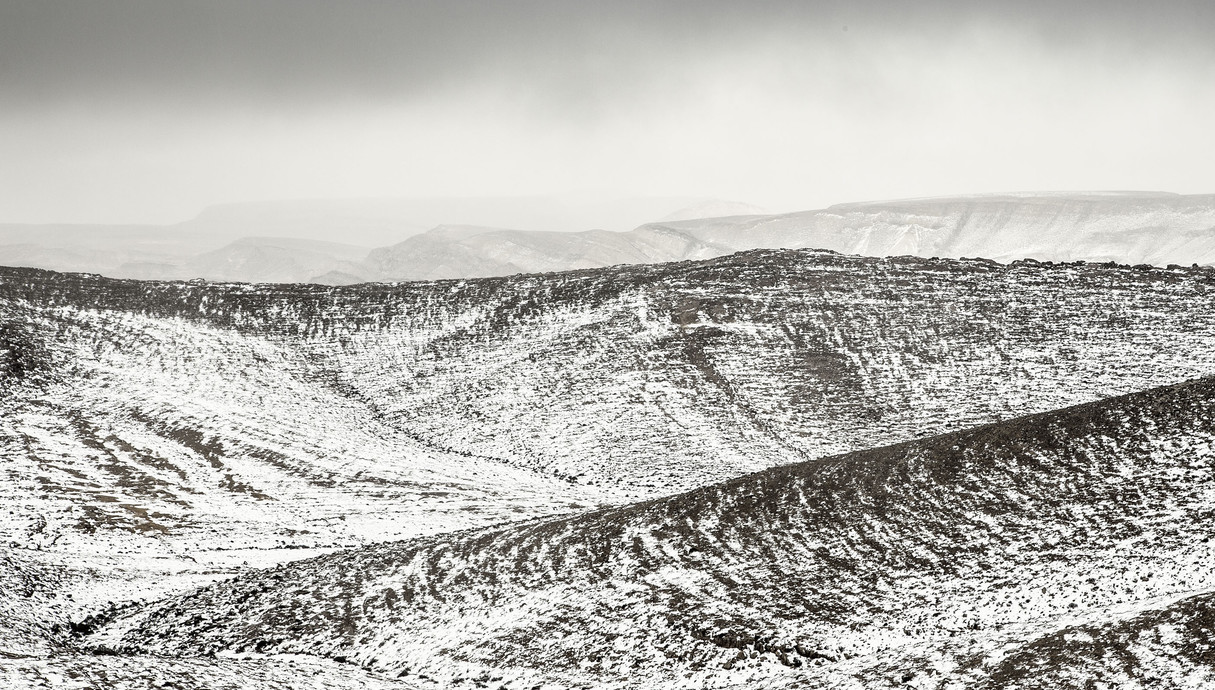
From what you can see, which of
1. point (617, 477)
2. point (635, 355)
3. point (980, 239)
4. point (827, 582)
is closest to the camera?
point (827, 582)

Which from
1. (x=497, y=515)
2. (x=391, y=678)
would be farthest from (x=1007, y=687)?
Answer: (x=497, y=515)

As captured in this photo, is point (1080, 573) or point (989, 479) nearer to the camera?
point (1080, 573)

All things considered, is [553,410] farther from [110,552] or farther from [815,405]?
[110,552]

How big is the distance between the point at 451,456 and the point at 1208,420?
2566cm

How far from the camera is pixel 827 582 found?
17.9 m

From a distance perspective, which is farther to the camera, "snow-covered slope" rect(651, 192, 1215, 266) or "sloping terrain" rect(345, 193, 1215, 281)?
"sloping terrain" rect(345, 193, 1215, 281)

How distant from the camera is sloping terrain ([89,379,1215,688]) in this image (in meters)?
15.0

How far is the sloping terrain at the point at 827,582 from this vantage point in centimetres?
1495

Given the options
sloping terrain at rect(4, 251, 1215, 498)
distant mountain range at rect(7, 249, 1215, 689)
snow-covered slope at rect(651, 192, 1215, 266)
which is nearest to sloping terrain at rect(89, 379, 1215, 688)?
distant mountain range at rect(7, 249, 1215, 689)

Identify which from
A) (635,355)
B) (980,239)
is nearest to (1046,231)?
(980,239)

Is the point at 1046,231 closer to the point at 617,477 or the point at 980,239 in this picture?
the point at 980,239

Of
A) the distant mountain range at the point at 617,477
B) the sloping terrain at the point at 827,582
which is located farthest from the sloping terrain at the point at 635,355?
the sloping terrain at the point at 827,582

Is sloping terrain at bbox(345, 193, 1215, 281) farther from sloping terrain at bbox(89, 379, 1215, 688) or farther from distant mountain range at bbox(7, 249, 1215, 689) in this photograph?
sloping terrain at bbox(89, 379, 1215, 688)

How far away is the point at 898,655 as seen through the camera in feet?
48.5
